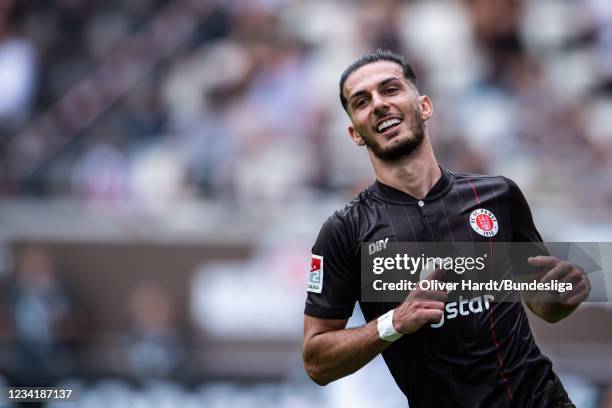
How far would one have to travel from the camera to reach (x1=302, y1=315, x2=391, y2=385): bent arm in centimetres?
409

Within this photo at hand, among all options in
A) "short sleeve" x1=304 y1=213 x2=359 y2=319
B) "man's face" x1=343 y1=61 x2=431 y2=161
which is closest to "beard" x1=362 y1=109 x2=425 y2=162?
"man's face" x1=343 y1=61 x2=431 y2=161

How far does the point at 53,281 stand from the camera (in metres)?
10.1

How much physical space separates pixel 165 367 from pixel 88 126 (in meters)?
3.74

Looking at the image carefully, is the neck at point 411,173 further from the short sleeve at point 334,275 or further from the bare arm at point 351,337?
the bare arm at point 351,337

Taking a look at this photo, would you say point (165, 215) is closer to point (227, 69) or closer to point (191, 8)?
point (227, 69)

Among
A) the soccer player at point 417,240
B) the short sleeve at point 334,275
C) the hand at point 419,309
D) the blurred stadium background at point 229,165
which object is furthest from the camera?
the blurred stadium background at point 229,165

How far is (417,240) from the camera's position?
440cm

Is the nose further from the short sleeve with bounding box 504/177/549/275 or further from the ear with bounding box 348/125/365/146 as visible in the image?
the short sleeve with bounding box 504/177/549/275

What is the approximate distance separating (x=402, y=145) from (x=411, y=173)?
15cm

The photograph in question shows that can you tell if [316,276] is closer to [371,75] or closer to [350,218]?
[350,218]

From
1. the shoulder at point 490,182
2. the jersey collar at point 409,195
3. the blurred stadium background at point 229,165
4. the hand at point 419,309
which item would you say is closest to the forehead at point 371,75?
the jersey collar at point 409,195

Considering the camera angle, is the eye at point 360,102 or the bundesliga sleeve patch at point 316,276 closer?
the bundesliga sleeve patch at point 316,276

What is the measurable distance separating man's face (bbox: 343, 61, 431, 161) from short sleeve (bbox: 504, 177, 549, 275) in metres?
0.51

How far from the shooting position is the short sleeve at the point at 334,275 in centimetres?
438
